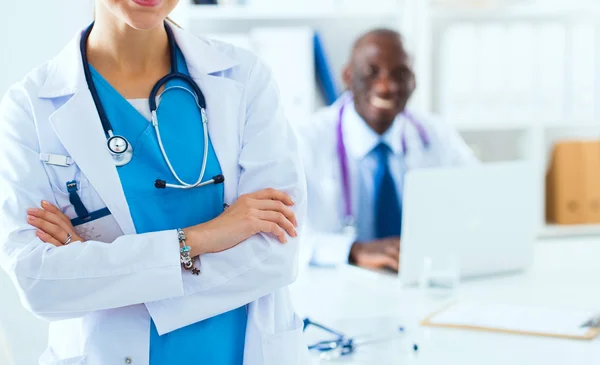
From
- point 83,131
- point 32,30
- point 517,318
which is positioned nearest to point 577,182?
point 517,318

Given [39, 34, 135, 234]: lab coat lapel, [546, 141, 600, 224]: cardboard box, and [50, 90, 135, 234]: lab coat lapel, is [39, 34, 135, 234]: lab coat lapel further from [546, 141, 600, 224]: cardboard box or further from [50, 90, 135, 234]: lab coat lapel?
[546, 141, 600, 224]: cardboard box

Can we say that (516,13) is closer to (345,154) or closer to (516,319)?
(345,154)

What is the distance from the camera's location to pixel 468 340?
159 cm

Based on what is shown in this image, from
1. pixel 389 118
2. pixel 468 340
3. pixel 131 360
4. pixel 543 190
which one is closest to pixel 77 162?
pixel 131 360

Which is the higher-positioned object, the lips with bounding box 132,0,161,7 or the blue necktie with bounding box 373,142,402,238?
the lips with bounding box 132,0,161,7

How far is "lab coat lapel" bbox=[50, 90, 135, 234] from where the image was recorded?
131cm

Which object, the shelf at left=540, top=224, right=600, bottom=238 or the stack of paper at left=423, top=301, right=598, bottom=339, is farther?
the shelf at left=540, top=224, right=600, bottom=238

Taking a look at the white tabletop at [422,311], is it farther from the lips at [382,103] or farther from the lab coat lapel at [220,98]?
the lips at [382,103]

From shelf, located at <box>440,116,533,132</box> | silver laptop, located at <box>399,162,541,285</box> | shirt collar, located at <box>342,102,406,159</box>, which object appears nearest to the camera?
silver laptop, located at <box>399,162,541,285</box>

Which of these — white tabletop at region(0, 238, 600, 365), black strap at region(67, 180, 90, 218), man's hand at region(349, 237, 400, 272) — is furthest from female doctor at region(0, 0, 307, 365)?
man's hand at region(349, 237, 400, 272)

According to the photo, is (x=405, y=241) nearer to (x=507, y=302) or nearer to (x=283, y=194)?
(x=507, y=302)

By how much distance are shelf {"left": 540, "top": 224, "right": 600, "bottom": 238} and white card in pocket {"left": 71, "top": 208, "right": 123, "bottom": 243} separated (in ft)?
8.34

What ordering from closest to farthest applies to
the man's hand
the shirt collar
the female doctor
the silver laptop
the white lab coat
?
the female doctor < the silver laptop < the man's hand < the white lab coat < the shirt collar

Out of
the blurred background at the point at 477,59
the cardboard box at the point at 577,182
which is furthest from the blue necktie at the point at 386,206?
the cardboard box at the point at 577,182
